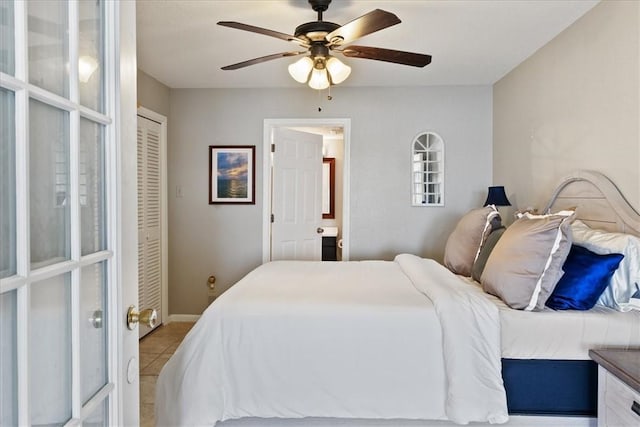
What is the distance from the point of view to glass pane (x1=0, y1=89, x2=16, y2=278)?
0.65 m

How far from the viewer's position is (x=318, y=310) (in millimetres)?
2078

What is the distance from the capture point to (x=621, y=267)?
195cm

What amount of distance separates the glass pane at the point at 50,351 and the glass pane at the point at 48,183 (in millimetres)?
57

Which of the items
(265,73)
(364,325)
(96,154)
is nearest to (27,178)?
(96,154)

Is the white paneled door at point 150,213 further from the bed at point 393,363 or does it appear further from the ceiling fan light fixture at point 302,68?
the bed at point 393,363

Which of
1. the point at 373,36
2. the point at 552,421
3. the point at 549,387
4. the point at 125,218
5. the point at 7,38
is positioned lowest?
the point at 552,421

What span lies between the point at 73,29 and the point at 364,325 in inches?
66.0

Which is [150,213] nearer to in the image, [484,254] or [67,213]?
[484,254]

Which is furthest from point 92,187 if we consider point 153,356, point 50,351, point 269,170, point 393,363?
point 269,170

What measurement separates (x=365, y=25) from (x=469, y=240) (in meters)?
1.70

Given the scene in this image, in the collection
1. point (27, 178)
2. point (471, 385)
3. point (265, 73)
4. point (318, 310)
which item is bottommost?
point (471, 385)

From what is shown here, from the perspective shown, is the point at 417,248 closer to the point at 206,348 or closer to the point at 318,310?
the point at 318,310

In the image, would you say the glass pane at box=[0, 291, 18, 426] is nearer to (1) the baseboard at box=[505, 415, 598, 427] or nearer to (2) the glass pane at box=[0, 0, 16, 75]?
(2) the glass pane at box=[0, 0, 16, 75]

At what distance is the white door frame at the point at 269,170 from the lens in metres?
4.29
